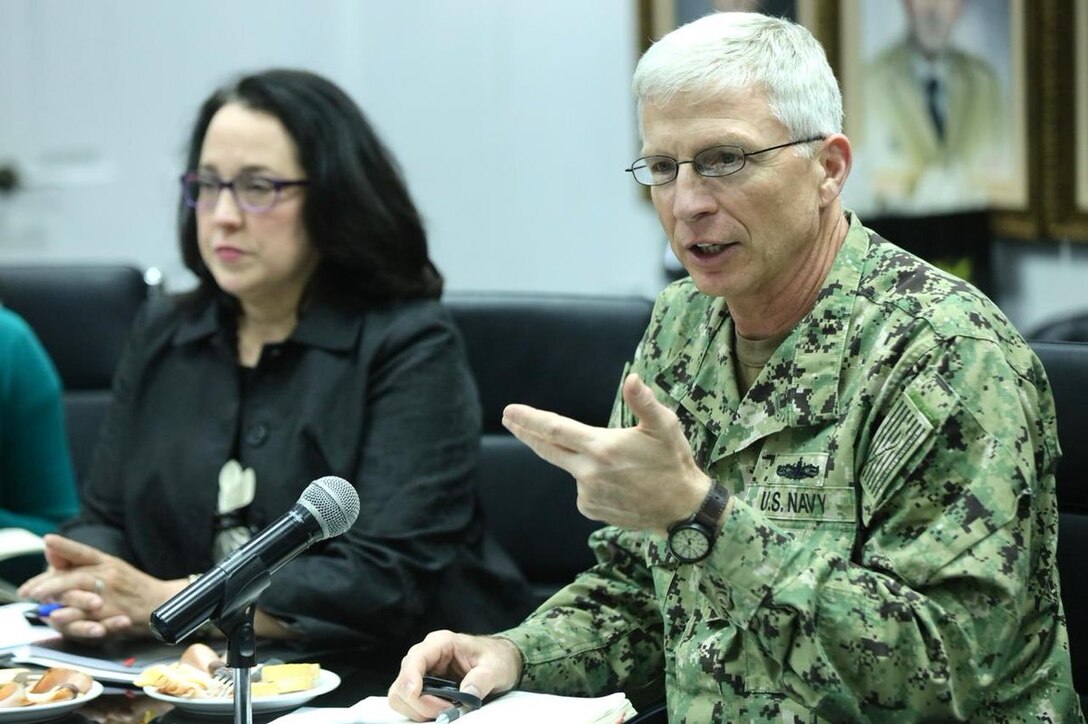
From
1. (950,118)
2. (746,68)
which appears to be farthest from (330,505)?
(950,118)

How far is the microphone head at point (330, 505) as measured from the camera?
1433 mm

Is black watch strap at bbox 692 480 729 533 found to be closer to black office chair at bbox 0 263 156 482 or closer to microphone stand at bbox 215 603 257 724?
microphone stand at bbox 215 603 257 724

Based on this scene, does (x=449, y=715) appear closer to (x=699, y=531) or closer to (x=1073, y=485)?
(x=699, y=531)

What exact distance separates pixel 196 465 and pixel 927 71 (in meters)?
2.13

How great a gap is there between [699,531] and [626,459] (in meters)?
0.11

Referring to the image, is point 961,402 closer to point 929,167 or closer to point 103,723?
point 103,723

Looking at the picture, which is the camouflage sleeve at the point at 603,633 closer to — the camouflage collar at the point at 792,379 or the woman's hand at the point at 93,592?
the camouflage collar at the point at 792,379

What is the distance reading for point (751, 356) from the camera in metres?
1.81

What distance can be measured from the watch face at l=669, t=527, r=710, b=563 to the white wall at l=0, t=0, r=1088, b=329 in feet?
10.6

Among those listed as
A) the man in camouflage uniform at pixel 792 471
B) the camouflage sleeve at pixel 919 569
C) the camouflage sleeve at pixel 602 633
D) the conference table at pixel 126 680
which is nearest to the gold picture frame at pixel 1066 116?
the man in camouflage uniform at pixel 792 471

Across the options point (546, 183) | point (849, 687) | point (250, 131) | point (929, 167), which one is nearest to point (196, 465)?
point (250, 131)

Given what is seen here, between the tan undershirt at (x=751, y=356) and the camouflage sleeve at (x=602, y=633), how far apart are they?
24cm

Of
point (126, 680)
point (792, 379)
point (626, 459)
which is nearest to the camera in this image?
point (626, 459)

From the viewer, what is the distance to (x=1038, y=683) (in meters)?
1.60
